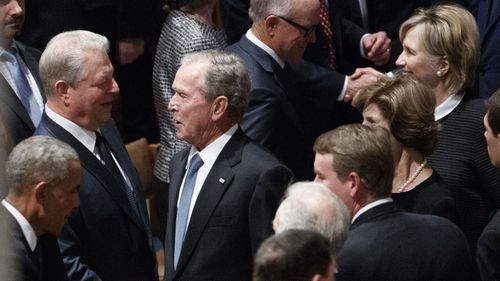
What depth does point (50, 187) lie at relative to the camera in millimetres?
4852

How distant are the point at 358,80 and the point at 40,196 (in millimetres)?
2552

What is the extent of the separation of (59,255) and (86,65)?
0.99m

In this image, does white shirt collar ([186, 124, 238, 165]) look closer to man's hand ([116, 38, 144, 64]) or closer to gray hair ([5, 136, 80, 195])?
gray hair ([5, 136, 80, 195])

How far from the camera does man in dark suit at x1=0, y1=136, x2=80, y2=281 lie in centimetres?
480

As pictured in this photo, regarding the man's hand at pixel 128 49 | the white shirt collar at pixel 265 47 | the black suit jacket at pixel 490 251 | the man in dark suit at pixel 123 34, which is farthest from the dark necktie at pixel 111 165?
the man's hand at pixel 128 49

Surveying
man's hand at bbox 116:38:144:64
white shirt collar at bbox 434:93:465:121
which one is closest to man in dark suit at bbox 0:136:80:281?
white shirt collar at bbox 434:93:465:121

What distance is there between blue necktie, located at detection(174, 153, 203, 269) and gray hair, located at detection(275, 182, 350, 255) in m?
1.12

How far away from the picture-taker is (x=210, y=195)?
17.2 feet

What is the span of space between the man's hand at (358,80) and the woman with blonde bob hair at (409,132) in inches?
50.5

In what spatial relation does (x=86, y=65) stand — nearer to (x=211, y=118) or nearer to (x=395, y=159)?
(x=211, y=118)

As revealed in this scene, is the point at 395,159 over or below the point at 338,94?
over

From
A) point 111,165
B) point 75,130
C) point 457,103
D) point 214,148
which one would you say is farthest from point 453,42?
point 75,130

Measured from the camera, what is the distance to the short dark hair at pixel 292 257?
145 inches

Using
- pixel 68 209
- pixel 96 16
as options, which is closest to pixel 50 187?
pixel 68 209
